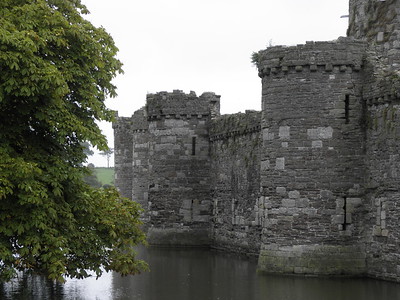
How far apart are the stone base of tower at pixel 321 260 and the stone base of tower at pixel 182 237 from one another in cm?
1231

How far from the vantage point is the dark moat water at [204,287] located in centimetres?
2125

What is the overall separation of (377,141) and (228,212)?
38.4ft

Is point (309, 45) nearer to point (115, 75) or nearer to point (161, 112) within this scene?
point (115, 75)

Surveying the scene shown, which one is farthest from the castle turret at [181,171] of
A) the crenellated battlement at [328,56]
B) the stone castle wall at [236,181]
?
the crenellated battlement at [328,56]

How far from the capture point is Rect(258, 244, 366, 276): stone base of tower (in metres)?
24.9

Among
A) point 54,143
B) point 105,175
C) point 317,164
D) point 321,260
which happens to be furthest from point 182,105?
point 105,175

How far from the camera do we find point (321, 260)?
2492 centimetres

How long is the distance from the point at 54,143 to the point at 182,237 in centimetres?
1861

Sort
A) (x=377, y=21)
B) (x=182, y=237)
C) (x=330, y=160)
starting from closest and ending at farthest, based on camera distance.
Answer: (x=330, y=160) → (x=377, y=21) → (x=182, y=237)

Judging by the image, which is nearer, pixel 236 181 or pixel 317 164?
pixel 317 164

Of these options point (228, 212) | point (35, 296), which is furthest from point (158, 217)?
point (35, 296)

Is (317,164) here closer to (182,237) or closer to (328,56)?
(328,56)

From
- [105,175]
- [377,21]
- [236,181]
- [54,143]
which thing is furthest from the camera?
[105,175]

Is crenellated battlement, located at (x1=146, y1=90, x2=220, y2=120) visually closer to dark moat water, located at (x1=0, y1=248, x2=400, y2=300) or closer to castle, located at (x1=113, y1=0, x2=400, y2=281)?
dark moat water, located at (x1=0, y1=248, x2=400, y2=300)
